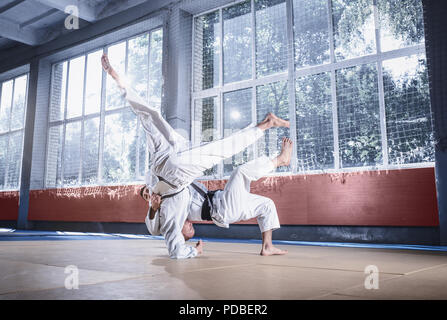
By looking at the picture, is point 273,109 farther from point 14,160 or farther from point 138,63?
point 14,160

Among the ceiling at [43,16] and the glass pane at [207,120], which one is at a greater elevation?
the ceiling at [43,16]

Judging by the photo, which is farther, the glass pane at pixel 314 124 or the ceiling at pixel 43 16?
the ceiling at pixel 43 16

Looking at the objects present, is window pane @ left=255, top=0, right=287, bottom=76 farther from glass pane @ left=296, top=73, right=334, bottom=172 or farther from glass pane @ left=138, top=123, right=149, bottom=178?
glass pane @ left=138, top=123, right=149, bottom=178

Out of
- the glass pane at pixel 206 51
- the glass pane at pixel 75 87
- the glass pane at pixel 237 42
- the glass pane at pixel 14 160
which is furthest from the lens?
the glass pane at pixel 14 160

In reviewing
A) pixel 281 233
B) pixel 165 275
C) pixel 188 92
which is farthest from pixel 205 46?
pixel 165 275

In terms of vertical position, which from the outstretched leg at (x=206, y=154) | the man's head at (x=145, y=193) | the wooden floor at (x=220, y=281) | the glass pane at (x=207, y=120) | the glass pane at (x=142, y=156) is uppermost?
the glass pane at (x=207, y=120)

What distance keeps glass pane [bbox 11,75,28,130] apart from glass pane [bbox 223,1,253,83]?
5540 millimetres

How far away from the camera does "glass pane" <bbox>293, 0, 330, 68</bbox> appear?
15.9ft

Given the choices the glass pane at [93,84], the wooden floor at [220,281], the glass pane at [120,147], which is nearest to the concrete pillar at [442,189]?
the wooden floor at [220,281]

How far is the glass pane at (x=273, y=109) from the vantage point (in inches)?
198

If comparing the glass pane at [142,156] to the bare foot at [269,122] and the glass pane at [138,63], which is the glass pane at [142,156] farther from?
the bare foot at [269,122]

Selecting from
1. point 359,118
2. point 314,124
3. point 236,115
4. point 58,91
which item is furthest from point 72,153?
point 359,118

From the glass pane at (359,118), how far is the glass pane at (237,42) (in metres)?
1.54

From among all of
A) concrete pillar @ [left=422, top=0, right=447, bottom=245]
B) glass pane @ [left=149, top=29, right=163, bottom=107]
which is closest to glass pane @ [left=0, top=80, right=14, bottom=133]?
glass pane @ [left=149, top=29, right=163, bottom=107]
